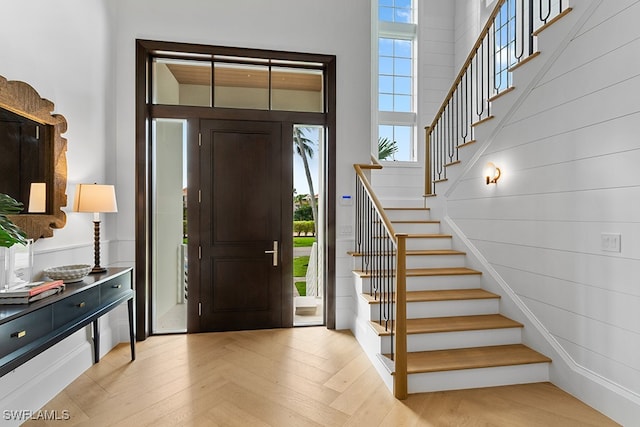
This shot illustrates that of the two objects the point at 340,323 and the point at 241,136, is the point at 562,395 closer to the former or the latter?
the point at 340,323

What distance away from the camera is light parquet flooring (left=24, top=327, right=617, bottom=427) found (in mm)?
2160

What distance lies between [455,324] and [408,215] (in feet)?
5.90

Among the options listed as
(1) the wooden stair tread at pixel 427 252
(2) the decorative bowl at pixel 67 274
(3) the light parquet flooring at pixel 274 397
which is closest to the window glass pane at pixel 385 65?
(1) the wooden stair tread at pixel 427 252

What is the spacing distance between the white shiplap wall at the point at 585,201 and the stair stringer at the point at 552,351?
0.05 feet

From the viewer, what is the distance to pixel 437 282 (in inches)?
134

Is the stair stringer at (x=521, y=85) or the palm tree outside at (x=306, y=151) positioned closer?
the stair stringer at (x=521, y=85)

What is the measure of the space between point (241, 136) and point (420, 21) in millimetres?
3888

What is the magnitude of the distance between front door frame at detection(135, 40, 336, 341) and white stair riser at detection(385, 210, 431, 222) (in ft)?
3.07

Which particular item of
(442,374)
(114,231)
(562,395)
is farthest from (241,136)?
(562,395)

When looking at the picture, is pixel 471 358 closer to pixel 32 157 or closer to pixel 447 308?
pixel 447 308

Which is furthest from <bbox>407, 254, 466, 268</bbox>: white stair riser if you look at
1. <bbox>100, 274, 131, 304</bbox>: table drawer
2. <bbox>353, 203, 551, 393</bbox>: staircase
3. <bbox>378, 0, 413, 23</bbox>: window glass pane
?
<bbox>378, 0, 413, 23</bbox>: window glass pane

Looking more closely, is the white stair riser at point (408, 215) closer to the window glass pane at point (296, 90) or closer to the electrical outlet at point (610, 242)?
the window glass pane at point (296, 90)

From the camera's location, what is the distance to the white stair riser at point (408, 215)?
14.2 ft

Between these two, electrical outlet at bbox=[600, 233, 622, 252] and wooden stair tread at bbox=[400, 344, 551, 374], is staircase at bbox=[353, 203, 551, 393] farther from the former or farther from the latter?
electrical outlet at bbox=[600, 233, 622, 252]
